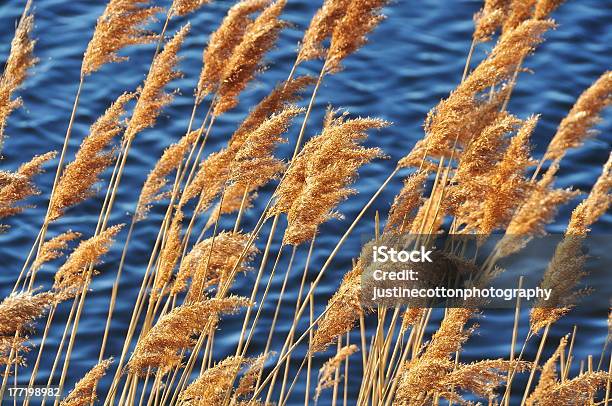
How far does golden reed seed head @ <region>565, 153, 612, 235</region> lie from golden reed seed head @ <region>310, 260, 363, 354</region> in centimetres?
87

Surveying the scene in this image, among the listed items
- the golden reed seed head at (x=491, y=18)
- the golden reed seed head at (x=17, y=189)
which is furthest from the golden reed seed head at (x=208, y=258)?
the golden reed seed head at (x=491, y=18)

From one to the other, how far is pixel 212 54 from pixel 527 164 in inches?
54.2

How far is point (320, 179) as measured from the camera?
4.07 metres

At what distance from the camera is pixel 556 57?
1012cm

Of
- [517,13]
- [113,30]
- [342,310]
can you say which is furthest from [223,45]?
[342,310]

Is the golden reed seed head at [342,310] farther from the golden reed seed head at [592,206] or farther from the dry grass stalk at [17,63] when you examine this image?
the dry grass stalk at [17,63]

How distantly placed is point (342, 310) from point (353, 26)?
135cm

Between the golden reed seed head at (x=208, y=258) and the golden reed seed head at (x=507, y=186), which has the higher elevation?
the golden reed seed head at (x=507, y=186)

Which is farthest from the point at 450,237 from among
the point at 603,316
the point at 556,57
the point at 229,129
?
the point at 556,57

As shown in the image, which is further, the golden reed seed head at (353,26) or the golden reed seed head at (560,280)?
the golden reed seed head at (353,26)

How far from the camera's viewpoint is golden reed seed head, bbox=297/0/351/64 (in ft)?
16.1

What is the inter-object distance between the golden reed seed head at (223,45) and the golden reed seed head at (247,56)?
1.5 inches

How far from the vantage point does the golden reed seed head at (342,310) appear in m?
3.90

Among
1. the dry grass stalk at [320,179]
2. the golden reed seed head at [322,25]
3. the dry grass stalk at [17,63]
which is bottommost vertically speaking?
the dry grass stalk at [320,179]
